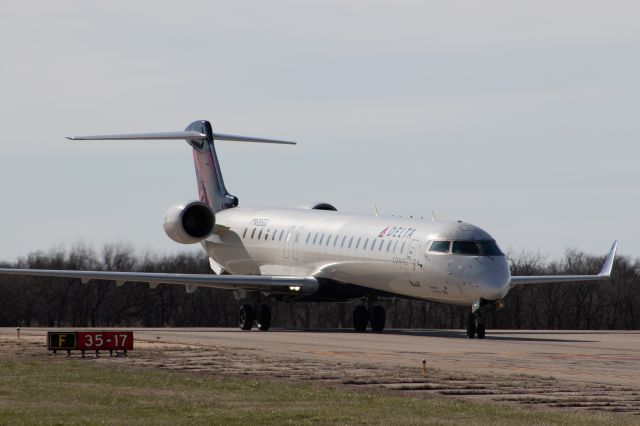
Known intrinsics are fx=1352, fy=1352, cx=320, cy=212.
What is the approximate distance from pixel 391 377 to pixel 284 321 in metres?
74.4

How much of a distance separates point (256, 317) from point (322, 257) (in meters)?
3.32

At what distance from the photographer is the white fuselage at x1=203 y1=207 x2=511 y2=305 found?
39.3 m

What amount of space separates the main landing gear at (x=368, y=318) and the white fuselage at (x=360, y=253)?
1488 millimetres

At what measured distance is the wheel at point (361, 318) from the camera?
150ft

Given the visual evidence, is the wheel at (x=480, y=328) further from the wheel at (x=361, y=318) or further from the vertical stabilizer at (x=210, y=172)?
the vertical stabilizer at (x=210, y=172)

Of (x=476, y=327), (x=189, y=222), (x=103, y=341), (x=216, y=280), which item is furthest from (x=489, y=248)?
(x=103, y=341)

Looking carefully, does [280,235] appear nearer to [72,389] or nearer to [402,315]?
[72,389]

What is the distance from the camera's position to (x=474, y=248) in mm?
39625

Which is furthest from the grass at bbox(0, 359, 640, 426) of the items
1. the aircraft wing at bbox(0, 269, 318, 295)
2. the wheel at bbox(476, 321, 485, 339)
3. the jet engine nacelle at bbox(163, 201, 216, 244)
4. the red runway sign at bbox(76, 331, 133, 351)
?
the jet engine nacelle at bbox(163, 201, 216, 244)

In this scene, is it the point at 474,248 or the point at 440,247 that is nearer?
the point at 474,248

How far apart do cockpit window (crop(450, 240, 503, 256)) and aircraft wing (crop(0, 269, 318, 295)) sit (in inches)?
287

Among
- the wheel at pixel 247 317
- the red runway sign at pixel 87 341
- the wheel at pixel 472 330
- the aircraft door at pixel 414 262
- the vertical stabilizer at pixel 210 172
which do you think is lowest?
the red runway sign at pixel 87 341

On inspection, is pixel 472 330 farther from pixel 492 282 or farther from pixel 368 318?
pixel 368 318

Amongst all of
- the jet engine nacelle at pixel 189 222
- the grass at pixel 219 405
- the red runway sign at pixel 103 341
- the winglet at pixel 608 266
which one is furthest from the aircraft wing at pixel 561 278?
the grass at pixel 219 405
